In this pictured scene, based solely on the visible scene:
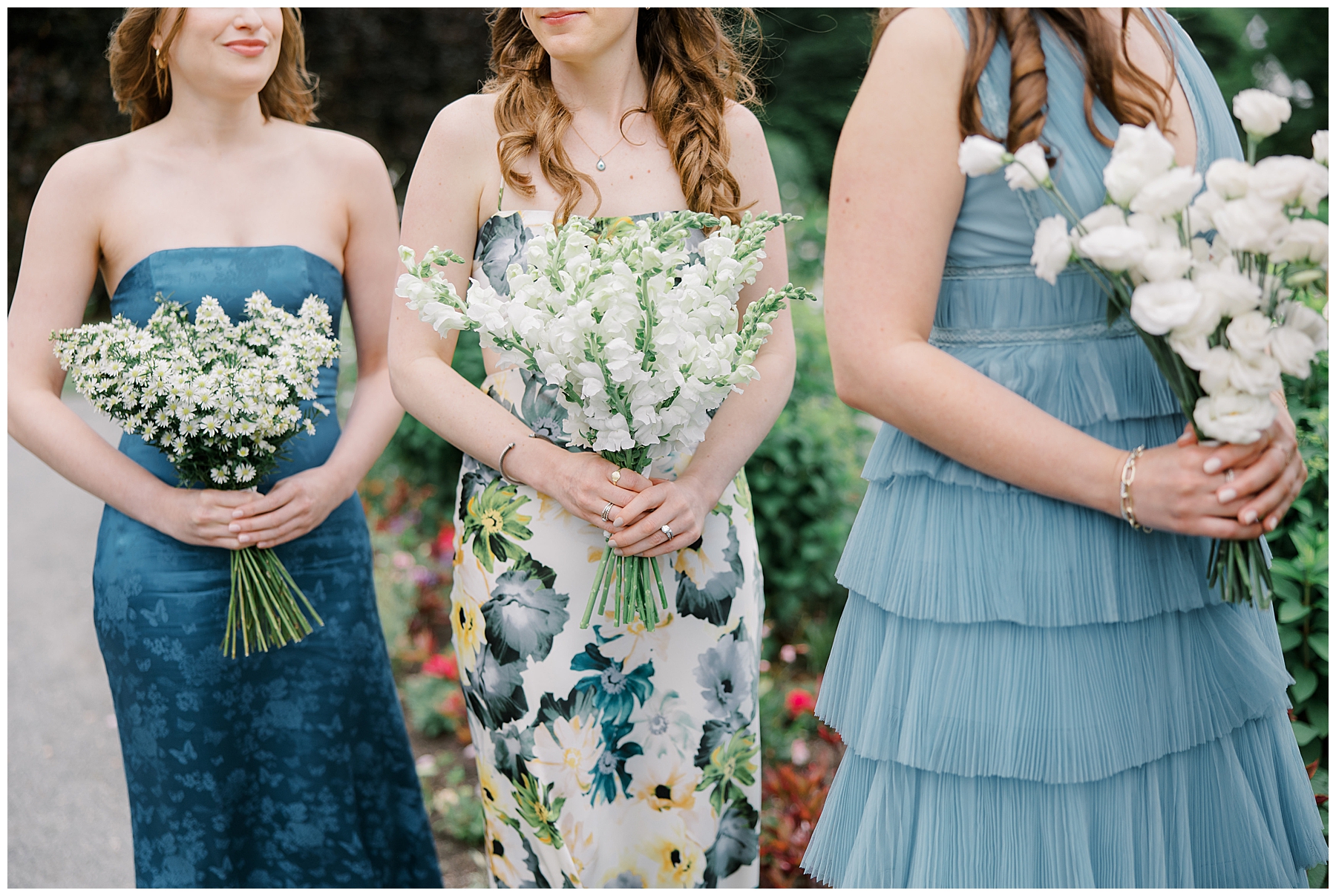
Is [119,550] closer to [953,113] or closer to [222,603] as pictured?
[222,603]

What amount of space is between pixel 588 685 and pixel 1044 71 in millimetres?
1467

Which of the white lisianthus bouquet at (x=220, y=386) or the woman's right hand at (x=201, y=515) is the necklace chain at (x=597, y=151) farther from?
the woman's right hand at (x=201, y=515)

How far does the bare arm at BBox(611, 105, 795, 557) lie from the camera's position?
215 centimetres

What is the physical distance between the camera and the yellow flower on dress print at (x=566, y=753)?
2.25m

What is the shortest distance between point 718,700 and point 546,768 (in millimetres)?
405

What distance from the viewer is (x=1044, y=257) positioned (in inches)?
55.9

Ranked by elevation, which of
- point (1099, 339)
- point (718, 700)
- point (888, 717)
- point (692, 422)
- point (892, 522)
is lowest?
point (718, 700)

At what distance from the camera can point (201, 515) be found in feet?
8.30

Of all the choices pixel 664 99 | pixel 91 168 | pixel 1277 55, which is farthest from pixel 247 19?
pixel 1277 55

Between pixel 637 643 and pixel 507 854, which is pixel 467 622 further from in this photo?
pixel 507 854

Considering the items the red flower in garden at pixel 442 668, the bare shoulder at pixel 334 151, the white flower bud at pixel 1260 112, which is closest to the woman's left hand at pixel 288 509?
the bare shoulder at pixel 334 151

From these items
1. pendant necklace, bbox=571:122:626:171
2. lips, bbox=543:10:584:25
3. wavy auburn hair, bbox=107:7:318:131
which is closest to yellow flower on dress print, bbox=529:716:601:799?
pendant necklace, bbox=571:122:626:171

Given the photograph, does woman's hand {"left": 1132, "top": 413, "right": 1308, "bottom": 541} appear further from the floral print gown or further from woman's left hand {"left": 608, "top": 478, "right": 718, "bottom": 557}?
the floral print gown

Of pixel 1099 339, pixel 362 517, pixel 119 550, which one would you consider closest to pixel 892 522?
pixel 1099 339
